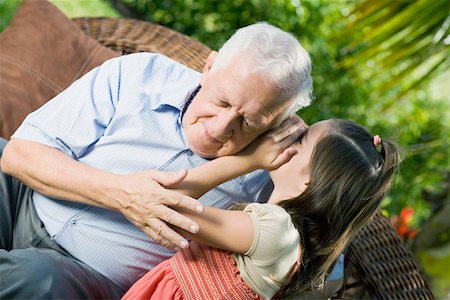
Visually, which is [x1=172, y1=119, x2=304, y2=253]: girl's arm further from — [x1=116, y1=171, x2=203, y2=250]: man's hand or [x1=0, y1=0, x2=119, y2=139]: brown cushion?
[x1=0, y1=0, x2=119, y2=139]: brown cushion

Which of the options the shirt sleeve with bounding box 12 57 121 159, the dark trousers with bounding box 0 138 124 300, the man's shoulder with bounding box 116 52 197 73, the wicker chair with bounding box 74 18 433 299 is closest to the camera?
the dark trousers with bounding box 0 138 124 300

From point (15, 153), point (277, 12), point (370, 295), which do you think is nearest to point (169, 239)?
point (15, 153)

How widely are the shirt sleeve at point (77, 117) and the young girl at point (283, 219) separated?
0.43 metres

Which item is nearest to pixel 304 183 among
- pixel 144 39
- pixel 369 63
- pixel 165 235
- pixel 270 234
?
pixel 270 234

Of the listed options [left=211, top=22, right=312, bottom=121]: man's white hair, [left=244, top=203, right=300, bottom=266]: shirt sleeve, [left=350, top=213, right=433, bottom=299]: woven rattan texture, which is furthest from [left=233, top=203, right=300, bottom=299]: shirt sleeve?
[left=350, top=213, right=433, bottom=299]: woven rattan texture

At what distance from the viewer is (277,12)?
4.91m

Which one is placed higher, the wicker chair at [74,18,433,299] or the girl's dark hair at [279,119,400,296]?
the girl's dark hair at [279,119,400,296]

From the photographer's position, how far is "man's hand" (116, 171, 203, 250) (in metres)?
2.30

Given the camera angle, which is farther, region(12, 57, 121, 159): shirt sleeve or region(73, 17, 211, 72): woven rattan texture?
region(73, 17, 211, 72): woven rattan texture

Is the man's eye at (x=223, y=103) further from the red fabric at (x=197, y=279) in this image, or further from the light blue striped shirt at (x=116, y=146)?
the red fabric at (x=197, y=279)

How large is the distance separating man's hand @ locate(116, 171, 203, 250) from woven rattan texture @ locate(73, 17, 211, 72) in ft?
3.64

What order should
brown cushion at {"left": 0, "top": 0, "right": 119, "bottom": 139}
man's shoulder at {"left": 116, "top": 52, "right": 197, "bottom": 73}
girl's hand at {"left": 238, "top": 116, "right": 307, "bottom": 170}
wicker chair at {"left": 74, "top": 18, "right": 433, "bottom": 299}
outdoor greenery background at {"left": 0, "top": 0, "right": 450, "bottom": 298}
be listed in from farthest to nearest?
outdoor greenery background at {"left": 0, "top": 0, "right": 450, "bottom": 298}
brown cushion at {"left": 0, "top": 0, "right": 119, "bottom": 139}
wicker chair at {"left": 74, "top": 18, "right": 433, "bottom": 299}
man's shoulder at {"left": 116, "top": 52, "right": 197, "bottom": 73}
girl's hand at {"left": 238, "top": 116, "right": 307, "bottom": 170}

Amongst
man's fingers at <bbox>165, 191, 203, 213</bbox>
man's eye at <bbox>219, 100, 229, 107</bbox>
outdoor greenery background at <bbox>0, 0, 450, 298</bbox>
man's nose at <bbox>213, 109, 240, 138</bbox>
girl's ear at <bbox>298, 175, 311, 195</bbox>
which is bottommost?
outdoor greenery background at <bbox>0, 0, 450, 298</bbox>

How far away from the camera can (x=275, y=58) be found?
245 centimetres
